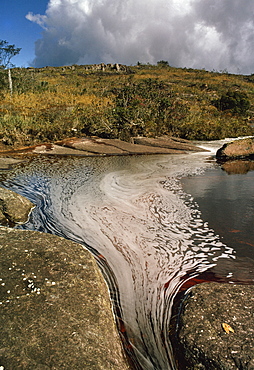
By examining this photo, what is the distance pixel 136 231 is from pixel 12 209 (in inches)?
83.1

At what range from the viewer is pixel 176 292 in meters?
2.57

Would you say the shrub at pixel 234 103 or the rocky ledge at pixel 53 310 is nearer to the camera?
the rocky ledge at pixel 53 310

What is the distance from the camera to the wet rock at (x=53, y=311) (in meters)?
1.58

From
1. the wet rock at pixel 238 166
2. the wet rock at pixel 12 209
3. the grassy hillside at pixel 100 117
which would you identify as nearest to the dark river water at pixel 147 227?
the wet rock at pixel 12 209

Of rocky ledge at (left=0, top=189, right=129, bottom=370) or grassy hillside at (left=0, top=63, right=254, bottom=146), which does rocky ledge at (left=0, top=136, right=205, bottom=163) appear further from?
rocky ledge at (left=0, top=189, right=129, bottom=370)

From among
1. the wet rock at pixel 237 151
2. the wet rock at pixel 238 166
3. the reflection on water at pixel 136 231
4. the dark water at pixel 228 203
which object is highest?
the wet rock at pixel 237 151

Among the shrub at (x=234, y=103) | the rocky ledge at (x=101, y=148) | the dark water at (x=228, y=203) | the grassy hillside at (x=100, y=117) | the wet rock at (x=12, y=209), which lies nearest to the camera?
the dark water at (x=228, y=203)

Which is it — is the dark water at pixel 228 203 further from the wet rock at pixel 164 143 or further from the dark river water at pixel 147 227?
the wet rock at pixel 164 143

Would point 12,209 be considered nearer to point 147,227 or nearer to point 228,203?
point 147,227

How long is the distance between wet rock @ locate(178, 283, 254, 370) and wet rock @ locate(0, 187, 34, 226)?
3.01m

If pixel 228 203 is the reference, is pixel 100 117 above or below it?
above

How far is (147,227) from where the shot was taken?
4027mm

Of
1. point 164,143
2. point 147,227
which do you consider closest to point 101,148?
point 164,143

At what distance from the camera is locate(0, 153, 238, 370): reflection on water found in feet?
7.50
